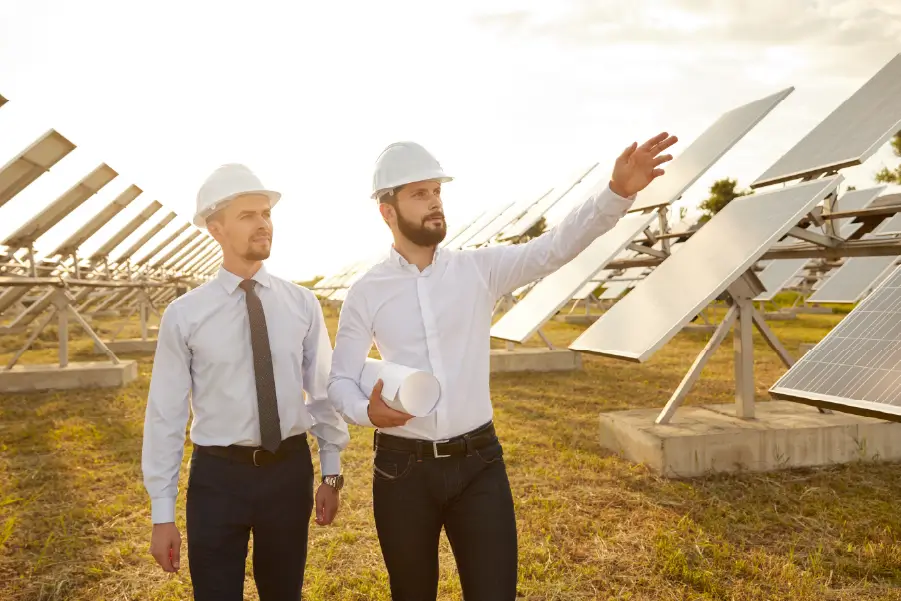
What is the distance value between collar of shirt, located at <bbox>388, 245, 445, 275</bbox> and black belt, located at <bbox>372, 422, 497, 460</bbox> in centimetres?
63

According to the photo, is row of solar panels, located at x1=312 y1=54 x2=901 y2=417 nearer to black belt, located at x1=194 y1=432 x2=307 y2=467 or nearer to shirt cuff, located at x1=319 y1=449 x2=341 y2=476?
shirt cuff, located at x1=319 y1=449 x2=341 y2=476

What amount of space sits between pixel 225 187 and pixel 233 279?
353 millimetres

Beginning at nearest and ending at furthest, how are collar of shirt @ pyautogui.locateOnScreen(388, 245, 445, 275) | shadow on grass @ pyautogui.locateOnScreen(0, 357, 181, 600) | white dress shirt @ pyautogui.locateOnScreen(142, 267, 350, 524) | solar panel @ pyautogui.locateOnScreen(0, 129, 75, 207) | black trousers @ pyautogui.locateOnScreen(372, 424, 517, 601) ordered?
1. black trousers @ pyautogui.locateOnScreen(372, 424, 517, 601)
2. white dress shirt @ pyautogui.locateOnScreen(142, 267, 350, 524)
3. collar of shirt @ pyautogui.locateOnScreen(388, 245, 445, 275)
4. shadow on grass @ pyautogui.locateOnScreen(0, 357, 181, 600)
5. solar panel @ pyautogui.locateOnScreen(0, 129, 75, 207)

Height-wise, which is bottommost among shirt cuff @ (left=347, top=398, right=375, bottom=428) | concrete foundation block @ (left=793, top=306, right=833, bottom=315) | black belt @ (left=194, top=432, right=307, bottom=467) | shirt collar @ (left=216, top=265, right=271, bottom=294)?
concrete foundation block @ (left=793, top=306, right=833, bottom=315)

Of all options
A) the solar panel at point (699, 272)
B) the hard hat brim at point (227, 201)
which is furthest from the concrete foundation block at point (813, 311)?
the hard hat brim at point (227, 201)

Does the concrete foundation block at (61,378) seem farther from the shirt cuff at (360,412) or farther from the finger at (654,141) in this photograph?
the finger at (654,141)

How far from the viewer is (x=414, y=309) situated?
104 inches

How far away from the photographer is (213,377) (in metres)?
2.65

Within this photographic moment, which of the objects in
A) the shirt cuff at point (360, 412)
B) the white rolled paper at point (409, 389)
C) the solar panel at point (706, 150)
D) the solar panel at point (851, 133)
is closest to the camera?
the white rolled paper at point (409, 389)

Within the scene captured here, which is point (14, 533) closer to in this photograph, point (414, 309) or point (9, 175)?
point (414, 309)

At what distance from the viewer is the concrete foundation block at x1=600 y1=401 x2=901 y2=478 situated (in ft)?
19.6

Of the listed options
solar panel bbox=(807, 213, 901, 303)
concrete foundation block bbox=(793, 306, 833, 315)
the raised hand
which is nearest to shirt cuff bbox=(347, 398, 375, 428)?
the raised hand

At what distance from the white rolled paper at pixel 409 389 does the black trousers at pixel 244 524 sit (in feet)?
2.16

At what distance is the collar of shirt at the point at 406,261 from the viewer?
2703mm
